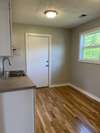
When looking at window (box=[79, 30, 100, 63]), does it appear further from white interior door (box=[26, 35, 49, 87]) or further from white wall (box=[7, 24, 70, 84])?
white interior door (box=[26, 35, 49, 87])

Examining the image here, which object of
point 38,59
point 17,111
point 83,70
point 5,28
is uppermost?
point 5,28

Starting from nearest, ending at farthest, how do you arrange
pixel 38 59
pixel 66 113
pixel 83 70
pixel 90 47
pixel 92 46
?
pixel 66 113
pixel 92 46
pixel 90 47
pixel 83 70
pixel 38 59

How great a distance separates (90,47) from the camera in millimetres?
3906

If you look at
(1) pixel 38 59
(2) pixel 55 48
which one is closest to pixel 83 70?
(2) pixel 55 48

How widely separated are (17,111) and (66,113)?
4.85 ft

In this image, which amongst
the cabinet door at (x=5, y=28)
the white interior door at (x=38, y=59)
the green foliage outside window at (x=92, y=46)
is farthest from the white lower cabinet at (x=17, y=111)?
the white interior door at (x=38, y=59)

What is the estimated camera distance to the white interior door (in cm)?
438

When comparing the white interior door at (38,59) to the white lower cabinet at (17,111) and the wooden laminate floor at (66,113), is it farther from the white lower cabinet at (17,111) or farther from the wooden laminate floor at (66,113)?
the white lower cabinet at (17,111)

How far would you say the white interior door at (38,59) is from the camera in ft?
14.4

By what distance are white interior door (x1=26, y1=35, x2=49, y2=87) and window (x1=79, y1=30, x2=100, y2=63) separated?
135 centimetres

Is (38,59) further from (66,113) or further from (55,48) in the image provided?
(66,113)

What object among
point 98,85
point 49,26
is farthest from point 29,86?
point 49,26

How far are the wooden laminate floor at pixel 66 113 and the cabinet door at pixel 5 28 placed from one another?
5.06ft

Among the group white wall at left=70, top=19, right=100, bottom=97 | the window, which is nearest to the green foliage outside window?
the window
